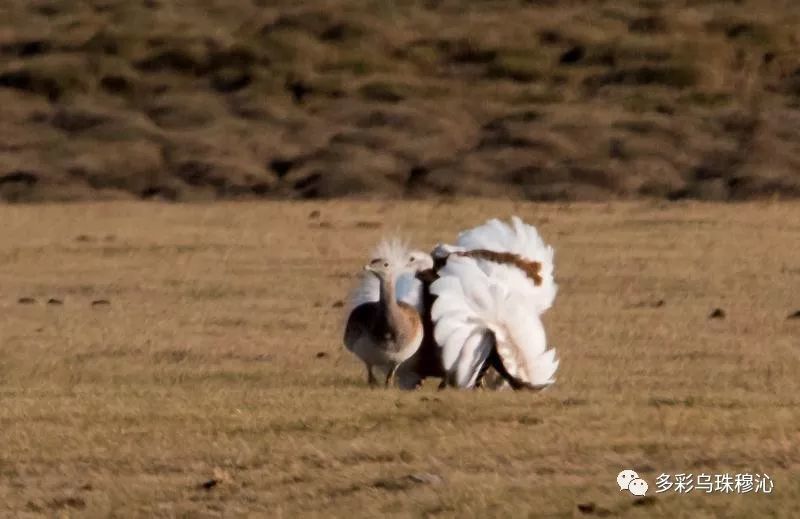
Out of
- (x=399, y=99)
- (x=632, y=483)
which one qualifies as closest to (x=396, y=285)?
(x=632, y=483)

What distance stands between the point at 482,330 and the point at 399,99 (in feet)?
69.6

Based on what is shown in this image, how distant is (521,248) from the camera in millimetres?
8453

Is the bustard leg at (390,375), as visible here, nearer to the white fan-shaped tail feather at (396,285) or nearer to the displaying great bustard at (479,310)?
the displaying great bustard at (479,310)

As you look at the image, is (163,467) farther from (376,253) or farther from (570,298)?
(570,298)

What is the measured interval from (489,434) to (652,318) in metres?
5.23

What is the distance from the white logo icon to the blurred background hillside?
1705cm

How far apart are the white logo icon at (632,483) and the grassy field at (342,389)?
0.14ft

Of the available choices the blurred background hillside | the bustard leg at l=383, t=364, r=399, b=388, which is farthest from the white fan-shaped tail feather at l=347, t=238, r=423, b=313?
the blurred background hillside

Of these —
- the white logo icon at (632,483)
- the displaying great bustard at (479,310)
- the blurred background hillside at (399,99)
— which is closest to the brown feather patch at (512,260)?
the displaying great bustard at (479,310)

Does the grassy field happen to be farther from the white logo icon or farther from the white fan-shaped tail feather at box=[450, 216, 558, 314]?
the white fan-shaped tail feather at box=[450, 216, 558, 314]

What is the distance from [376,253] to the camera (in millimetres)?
8289

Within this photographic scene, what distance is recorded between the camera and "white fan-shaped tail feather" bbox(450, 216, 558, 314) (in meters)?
8.30

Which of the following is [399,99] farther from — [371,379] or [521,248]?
[371,379]

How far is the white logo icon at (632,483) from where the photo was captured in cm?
553
